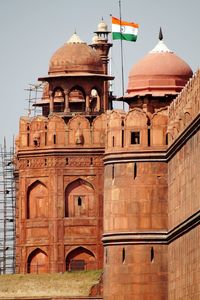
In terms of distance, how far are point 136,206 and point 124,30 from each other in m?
12.9

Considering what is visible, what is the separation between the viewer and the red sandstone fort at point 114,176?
6534cm

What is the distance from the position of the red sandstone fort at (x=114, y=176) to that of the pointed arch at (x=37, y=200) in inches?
1.5

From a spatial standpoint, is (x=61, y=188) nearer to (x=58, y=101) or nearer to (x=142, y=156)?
(x=58, y=101)

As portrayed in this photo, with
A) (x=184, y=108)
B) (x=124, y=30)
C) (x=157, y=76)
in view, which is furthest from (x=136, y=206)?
(x=124, y=30)

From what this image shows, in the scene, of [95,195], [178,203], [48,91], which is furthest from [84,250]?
[178,203]

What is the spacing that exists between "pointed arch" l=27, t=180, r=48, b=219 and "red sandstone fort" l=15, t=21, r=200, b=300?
38 mm

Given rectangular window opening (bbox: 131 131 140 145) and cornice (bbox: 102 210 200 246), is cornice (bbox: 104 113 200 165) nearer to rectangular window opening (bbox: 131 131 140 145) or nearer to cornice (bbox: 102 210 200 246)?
rectangular window opening (bbox: 131 131 140 145)

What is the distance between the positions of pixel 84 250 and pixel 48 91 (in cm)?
1001

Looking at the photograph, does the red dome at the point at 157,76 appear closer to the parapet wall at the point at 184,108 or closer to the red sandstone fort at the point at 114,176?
the red sandstone fort at the point at 114,176

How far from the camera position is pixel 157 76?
72250 mm

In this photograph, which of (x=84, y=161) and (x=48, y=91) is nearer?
(x=84, y=161)

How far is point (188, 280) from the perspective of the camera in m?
63.2

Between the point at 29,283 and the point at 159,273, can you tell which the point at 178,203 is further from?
the point at 29,283

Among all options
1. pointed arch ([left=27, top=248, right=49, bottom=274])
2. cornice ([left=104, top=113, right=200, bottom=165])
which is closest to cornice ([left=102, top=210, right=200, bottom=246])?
cornice ([left=104, top=113, right=200, bottom=165])
